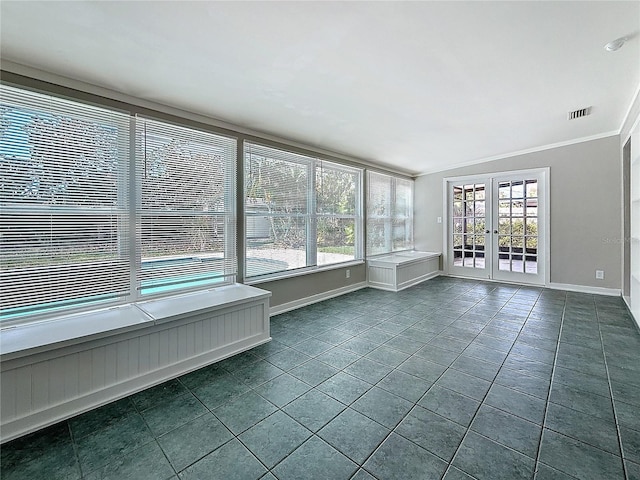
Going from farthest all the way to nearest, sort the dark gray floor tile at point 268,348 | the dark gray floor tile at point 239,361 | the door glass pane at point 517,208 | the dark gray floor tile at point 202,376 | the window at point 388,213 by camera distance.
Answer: the window at point 388,213 → the door glass pane at point 517,208 → the dark gray floor tile at point 268,348 → the dark gray floor tile at point 239,361 → the dark gray floor tile at point 202,376

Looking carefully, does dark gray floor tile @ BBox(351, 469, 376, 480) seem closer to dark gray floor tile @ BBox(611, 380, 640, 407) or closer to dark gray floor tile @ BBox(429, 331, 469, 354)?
dark gray floor tile @ BBox(429, 331, 469, 354)

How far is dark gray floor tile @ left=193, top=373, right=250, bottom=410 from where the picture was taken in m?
1.98

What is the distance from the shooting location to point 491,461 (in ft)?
Answer: 4.79

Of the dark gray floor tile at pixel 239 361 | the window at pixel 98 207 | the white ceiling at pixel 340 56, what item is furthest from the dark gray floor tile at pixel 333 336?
the white ceiling at pixel 340 56

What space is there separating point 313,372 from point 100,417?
1.39 m

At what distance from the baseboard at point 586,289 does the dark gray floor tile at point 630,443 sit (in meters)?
3.93

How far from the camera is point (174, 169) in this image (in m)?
2.88

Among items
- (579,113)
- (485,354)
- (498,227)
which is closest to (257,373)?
(485,354)

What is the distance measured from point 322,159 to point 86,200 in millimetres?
2946

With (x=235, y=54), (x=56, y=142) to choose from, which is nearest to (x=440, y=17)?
(x=235, y=54)

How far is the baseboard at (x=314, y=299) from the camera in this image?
381 centimetres

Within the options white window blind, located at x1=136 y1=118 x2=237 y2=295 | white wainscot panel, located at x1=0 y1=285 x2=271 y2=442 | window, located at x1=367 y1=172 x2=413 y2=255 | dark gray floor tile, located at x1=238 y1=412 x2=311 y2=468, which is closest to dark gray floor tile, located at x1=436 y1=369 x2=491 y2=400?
dark gray floor tile, located at x1=238 y1=412 x2=311 y2=468

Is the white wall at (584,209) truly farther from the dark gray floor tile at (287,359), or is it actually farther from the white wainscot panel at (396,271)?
the dark gray floor tile at (287,359)

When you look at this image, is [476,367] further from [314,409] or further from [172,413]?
[172,413]
